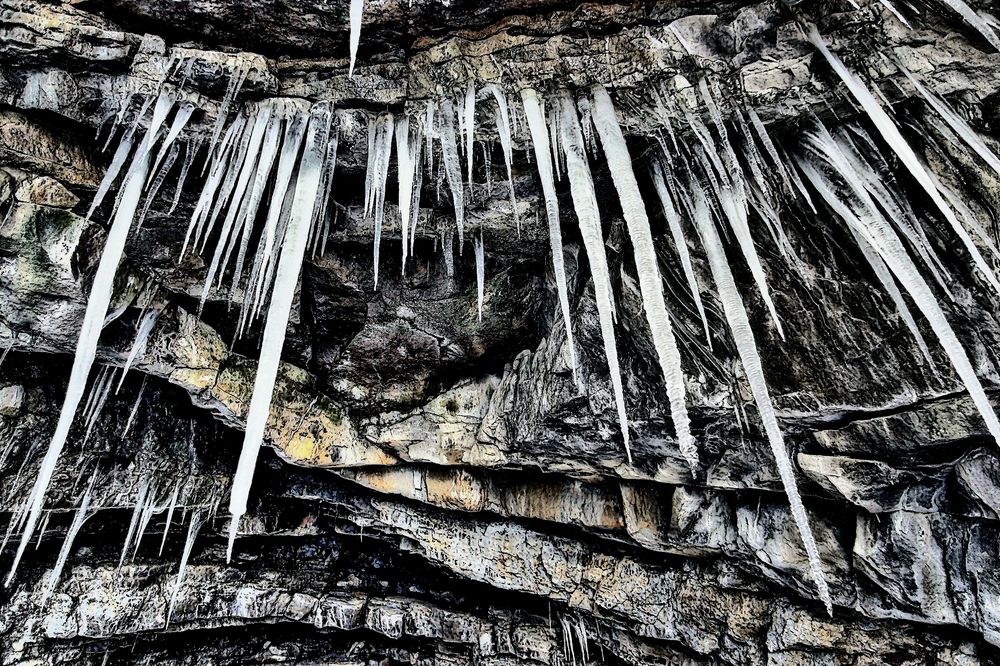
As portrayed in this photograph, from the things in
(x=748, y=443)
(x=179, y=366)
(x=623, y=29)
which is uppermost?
(x=623, y=29)

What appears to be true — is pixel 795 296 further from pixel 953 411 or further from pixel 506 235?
pixel 506 235

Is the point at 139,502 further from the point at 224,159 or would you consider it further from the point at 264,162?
the point at 264,162

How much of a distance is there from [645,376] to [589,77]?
2123mm

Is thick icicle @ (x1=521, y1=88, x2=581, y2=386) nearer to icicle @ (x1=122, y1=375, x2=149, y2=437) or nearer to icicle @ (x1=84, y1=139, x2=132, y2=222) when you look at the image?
icicle @ (x1=84, y1=139, x2=132, y2=222)

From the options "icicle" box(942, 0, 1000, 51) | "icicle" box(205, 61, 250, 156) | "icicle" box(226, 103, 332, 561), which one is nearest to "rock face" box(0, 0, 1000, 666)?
"icicle" box(205, 61, 250, 156)

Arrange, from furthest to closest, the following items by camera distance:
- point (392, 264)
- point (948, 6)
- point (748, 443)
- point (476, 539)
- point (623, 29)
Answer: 1. point (476, 539)
2. point (392, 264)
3. point (748, 443)
4. point (623, 29)
5. point (948, 6)

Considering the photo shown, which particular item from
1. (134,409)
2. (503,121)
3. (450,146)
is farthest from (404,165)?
(134,409)

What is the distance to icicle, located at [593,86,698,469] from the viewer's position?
3.13 m

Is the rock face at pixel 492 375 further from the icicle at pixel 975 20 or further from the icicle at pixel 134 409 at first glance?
the icicle at pixel 975 20

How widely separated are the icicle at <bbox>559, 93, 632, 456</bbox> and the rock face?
13 centimetres

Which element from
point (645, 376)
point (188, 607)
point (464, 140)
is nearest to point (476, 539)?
point (645, 376)

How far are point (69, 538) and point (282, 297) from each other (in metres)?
3.56

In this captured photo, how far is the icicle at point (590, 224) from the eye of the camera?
3293 mm

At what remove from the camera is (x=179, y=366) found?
15.1 feet
